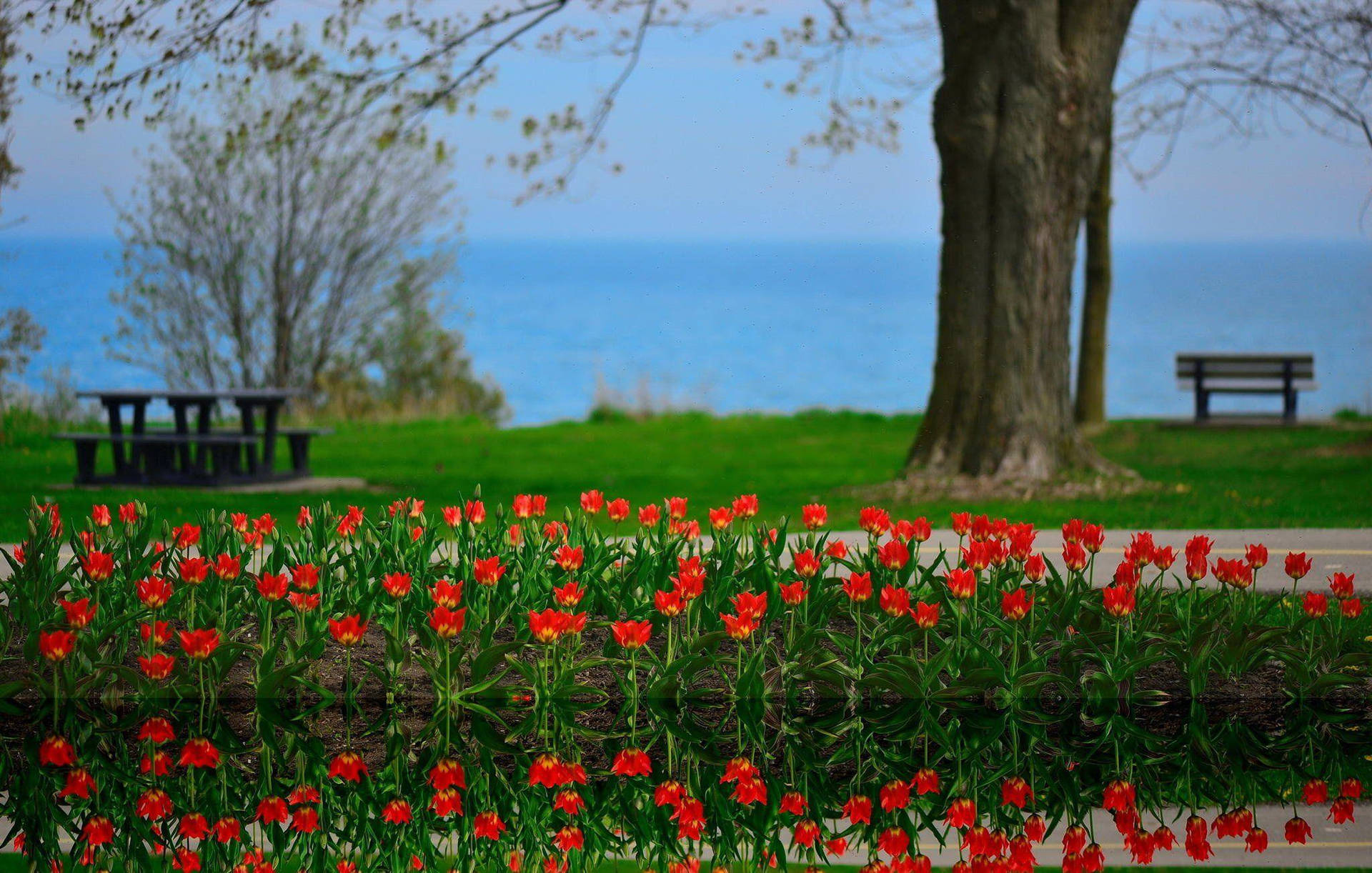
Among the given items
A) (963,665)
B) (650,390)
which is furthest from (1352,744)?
(650,390)

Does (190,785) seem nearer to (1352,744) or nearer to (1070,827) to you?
(1070,827)

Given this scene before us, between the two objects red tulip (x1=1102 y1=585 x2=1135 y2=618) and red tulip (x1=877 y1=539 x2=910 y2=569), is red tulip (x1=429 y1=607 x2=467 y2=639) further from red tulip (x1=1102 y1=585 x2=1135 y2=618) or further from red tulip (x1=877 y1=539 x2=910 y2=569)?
red tulip (x1=1102 y1=585 x2=1135 y2=618)

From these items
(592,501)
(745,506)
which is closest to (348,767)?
(592,501)

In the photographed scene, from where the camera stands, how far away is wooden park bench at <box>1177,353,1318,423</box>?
18.7m

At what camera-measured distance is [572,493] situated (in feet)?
42.3

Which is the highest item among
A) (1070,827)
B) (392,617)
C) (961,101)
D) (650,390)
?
(961,101)

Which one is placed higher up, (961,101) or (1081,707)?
(961,101)

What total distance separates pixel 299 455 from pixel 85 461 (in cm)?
177

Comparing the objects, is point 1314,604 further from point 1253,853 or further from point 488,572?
point 488,572

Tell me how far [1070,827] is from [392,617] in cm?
287

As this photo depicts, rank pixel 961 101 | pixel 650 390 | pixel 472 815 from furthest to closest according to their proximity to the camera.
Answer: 1. pixel 650 390
2. pixel 961 101
3. pixel 472 815

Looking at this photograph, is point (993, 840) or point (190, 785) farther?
point (190, 785)

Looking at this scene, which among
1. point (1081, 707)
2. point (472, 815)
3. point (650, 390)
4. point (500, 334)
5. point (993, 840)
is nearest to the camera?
point (993, 840)

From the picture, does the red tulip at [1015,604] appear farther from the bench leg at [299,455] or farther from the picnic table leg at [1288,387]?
the picnic table leg at [1288,387]
